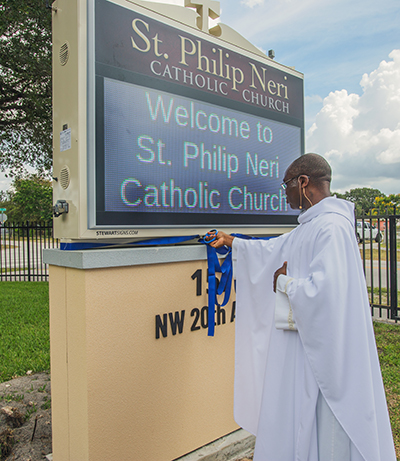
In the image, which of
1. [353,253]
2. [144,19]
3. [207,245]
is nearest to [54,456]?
[207,245]

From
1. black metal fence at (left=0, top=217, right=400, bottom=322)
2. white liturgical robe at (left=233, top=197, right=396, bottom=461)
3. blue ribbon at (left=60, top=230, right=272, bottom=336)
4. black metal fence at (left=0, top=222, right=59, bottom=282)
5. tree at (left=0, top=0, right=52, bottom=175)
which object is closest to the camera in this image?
white liturgical robe at (left=233, top=197, right=396, bottom=461)

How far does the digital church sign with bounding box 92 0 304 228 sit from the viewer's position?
2182 mm

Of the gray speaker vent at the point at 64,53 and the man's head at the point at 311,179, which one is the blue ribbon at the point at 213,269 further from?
the gray speaker vent at the point at 64,53

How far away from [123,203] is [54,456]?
181 cm

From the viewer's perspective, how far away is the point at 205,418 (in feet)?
8.91

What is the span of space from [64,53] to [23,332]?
531cm

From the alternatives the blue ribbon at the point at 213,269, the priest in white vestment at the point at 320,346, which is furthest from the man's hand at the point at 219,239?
the priest in white vestment at the point at 320,346

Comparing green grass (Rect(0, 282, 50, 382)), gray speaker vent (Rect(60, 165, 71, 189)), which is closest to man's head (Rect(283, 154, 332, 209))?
gray speaker vent (Rect(60, 165, 71, 189))

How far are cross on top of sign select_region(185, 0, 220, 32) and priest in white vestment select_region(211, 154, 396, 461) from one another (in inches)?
60.8

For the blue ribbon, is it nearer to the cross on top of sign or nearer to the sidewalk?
the sidewalk

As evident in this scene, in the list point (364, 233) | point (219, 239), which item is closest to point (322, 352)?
point (219, 239)

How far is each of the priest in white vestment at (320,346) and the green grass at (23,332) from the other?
3629 millimetres

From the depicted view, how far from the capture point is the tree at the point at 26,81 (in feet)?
28.4

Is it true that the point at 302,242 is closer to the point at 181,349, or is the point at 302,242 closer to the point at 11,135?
the point at 181,349
